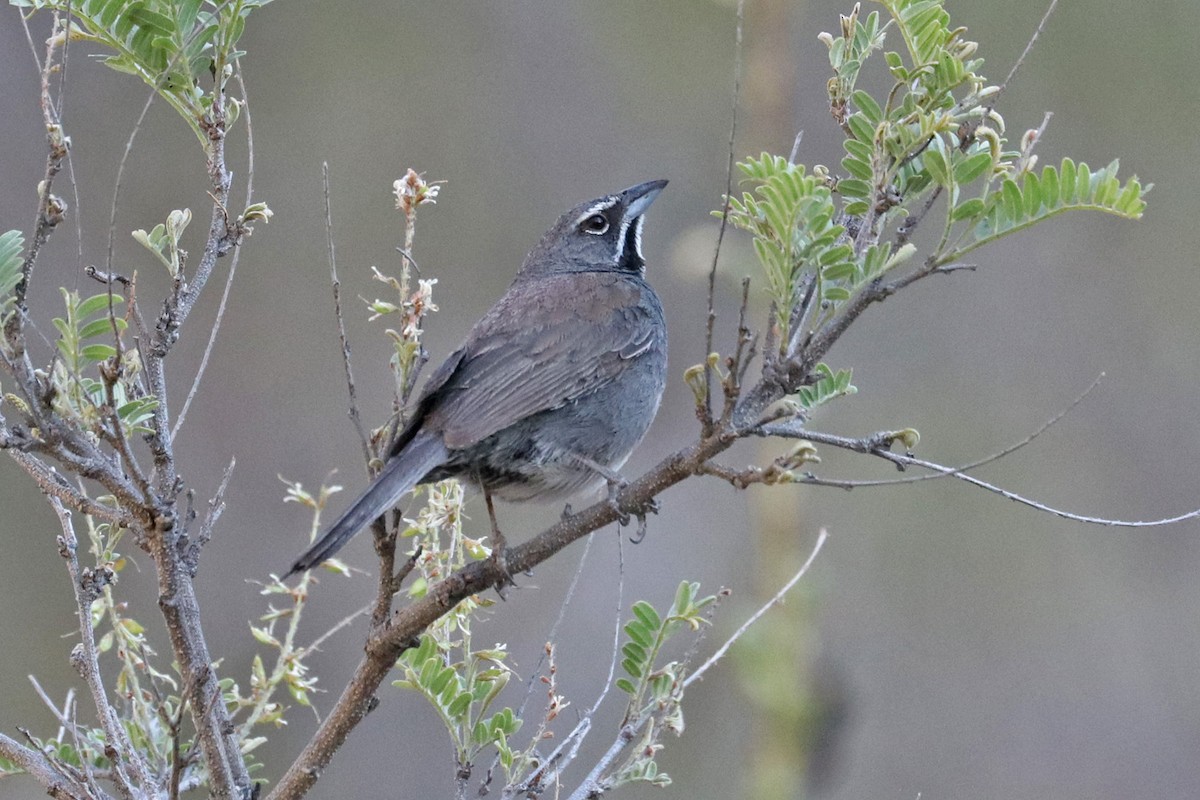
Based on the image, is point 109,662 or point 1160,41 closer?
point 109,662

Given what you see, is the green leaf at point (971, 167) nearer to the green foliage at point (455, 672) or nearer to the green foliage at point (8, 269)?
the green foliage at point (455, 672)

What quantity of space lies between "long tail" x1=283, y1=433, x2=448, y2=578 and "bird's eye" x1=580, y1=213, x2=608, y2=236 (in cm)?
165

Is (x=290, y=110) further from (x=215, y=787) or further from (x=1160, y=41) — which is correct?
(x=215, y=787)

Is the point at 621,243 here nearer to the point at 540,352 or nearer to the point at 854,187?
the point at 540,352

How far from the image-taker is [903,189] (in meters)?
2.58

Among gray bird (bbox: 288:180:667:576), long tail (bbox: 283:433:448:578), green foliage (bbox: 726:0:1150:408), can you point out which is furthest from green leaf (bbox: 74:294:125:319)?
green foliage (bbox: 726:0:1150:408)

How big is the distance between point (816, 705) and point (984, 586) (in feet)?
13.3

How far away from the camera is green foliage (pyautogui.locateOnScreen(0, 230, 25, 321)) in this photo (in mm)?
2236

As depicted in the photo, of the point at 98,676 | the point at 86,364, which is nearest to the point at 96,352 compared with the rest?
the point at 86,364

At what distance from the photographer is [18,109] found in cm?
809

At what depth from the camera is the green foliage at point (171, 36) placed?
2.60 metres

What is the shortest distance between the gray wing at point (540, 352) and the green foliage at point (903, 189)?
1.42m

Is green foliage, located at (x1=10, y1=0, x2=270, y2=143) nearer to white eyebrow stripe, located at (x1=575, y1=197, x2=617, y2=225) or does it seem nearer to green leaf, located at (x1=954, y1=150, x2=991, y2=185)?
green leaf, located at (x1=954, y1=150, x2=991, y2=185)

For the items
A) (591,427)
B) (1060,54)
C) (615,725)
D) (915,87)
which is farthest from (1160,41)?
(915,87)
